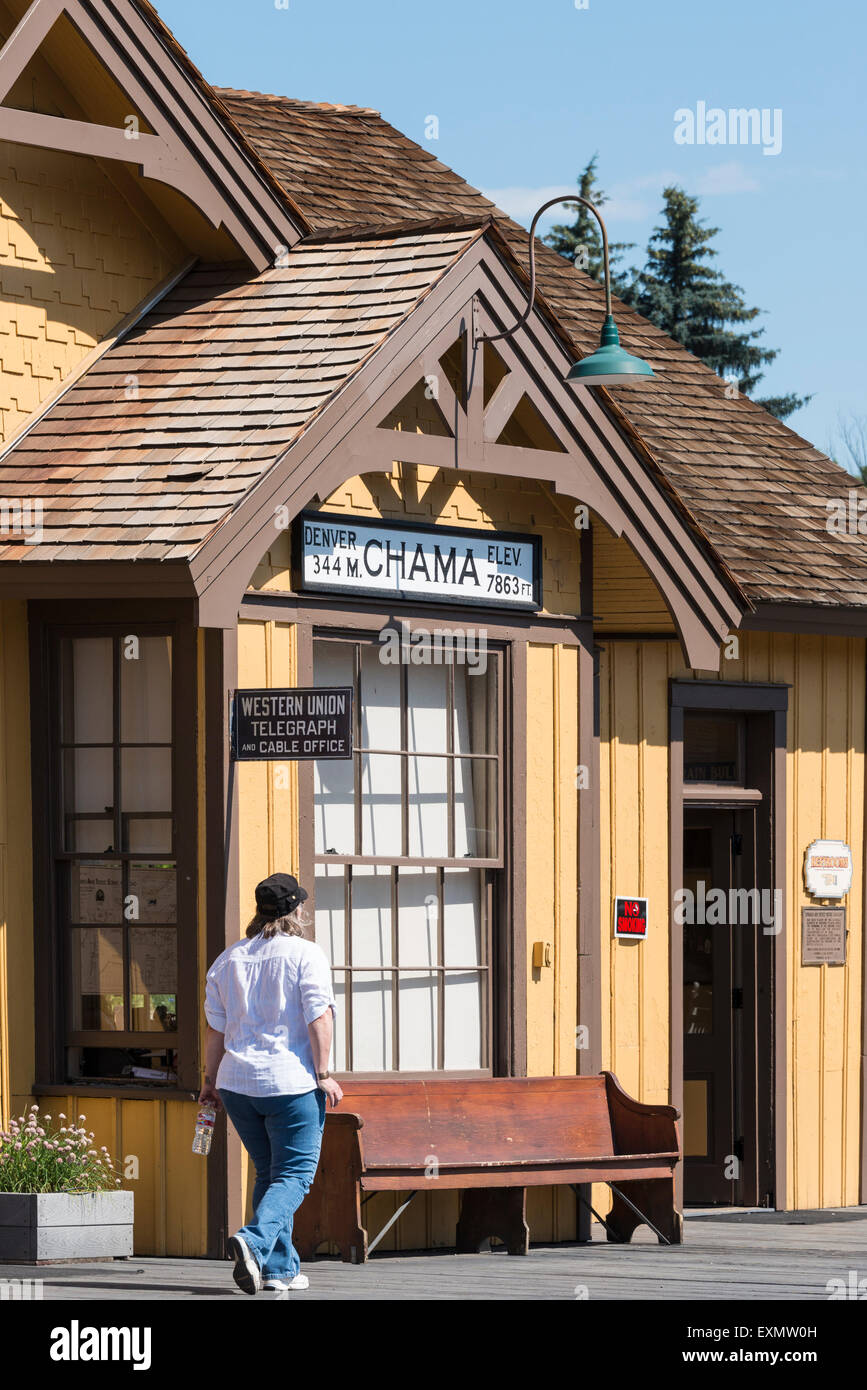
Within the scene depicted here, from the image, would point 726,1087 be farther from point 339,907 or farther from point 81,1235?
point 81,1235

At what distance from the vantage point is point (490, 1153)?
10.9 m

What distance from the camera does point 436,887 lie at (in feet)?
37.2

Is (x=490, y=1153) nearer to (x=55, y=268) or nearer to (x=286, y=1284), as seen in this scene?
(x=286, y=1284)

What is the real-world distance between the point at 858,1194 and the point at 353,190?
7.14m

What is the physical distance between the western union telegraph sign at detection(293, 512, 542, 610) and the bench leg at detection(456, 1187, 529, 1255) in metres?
3.03

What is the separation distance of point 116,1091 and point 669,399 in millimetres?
6660

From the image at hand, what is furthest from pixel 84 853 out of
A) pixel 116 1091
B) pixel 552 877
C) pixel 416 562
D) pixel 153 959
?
pixel 552 877

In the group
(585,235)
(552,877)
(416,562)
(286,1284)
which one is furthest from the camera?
(585,235)

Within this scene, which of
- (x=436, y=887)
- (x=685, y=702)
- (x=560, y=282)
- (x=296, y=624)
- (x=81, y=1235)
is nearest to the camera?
→ (x=81, y=1235)

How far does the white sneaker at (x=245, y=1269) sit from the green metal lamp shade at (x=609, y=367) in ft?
16.0

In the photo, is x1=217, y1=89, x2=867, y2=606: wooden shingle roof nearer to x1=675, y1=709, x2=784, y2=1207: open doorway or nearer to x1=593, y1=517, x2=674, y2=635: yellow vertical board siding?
x1=593, y1=517, x2=674, y2=635: yellow vertical board siding

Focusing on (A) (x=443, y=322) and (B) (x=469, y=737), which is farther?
(B) (x=469, y=737)

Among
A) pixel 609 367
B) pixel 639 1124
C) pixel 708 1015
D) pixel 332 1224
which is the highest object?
pixel 609 367

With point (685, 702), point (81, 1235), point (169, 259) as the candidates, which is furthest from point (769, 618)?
point (81, 1235)
